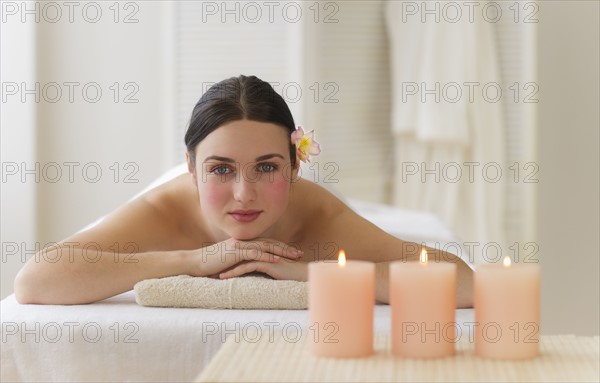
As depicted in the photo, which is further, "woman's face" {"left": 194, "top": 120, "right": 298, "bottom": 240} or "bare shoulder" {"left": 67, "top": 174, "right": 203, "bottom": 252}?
"bare shoulder" {"left": 67, "top": 174, "right": 203, "bottom": 252}

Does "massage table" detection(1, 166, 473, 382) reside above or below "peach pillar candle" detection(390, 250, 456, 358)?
below

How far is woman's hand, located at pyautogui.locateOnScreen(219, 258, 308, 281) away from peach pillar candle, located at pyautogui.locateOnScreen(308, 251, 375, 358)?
0.60 m

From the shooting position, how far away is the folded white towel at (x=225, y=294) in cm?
165

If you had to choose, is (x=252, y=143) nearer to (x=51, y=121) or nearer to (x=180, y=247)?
(x=180, y=247)

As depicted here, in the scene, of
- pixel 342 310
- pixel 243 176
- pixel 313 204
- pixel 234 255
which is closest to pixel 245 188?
pixel 243 176

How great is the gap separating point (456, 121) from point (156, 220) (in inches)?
81.4

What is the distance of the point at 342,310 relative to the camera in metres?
1.12

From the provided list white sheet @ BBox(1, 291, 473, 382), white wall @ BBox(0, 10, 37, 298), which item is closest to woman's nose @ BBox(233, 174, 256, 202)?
white sheet @ BBox(1, 291, 473, 382)

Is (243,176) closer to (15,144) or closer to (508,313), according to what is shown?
(508,313)

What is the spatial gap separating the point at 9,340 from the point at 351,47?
8.62ft

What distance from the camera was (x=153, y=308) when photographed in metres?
1.67

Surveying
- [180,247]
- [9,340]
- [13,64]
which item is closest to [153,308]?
[9,340]

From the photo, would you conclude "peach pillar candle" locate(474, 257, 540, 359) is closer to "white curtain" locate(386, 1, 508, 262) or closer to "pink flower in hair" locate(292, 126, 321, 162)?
"pink flower in hair" locate(292, 126, 321, 162)

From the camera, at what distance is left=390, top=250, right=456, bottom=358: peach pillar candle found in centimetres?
110
